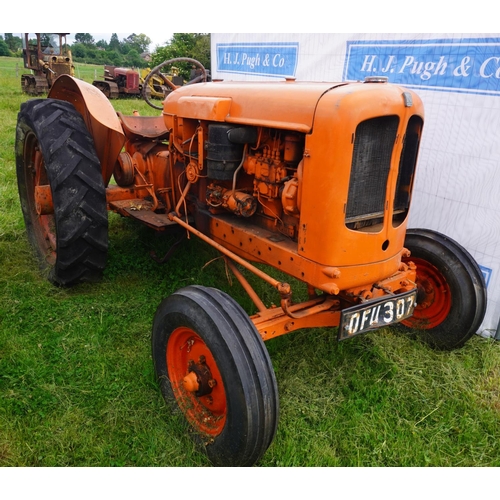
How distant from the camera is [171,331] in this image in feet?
8.62

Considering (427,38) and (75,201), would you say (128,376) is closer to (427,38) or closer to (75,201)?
(75,201)

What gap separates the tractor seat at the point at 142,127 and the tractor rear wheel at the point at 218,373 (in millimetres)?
2017

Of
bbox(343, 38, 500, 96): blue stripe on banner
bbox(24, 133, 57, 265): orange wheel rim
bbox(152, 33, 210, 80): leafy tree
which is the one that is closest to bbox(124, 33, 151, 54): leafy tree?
bbox(152, 33, 210, 80): leafy tree

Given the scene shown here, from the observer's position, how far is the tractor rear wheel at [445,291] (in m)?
3.18

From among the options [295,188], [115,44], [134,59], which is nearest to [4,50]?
[115,44]

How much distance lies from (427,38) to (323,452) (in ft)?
10.2

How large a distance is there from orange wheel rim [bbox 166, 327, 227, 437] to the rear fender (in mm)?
1738

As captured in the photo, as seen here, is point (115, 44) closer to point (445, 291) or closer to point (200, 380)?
point (445, 291)

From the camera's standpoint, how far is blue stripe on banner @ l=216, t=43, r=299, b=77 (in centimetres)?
508

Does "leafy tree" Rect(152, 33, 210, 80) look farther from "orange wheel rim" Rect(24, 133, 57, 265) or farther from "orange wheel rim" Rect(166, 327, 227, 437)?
"orange wheel rim" Rect(166, 327, 227, 437)

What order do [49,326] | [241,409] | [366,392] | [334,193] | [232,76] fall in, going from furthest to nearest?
1. [232,76]
2. [49,326]
3. [366,392]
4. [334,193]
5. [241,409]

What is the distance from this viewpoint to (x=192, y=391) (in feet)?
8.13

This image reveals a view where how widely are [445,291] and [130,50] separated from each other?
36610mm

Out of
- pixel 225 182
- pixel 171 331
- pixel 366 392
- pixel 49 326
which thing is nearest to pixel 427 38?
pixel 225 182
